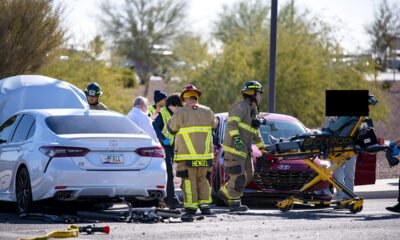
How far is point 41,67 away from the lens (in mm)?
28094

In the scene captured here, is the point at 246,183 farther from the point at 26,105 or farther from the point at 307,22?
the point at 307,22

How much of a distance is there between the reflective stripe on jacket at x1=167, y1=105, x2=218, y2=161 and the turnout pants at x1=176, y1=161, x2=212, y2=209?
157 millimetres

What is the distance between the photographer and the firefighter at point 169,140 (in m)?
16.3

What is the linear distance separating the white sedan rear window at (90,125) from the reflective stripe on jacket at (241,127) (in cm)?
168

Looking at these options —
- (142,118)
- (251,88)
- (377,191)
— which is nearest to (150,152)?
(251,88)

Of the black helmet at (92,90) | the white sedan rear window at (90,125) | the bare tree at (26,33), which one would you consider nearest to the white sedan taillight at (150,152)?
the white sedan rear window at (90,125)

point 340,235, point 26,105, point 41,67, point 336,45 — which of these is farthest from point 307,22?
point 340,235

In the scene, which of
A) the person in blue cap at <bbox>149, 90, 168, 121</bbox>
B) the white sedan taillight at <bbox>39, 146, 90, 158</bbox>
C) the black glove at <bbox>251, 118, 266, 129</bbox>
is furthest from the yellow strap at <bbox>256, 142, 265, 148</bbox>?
the white sedan taillight at <bbox>39, 146, 90, 158</bbox>

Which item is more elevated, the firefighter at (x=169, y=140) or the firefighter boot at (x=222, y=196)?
Answer: the firefighter at (x=169, y=140)

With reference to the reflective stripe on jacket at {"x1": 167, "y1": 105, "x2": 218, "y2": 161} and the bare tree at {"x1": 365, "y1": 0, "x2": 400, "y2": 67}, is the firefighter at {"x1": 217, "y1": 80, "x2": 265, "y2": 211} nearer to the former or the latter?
the reflective stripe on jacket at {"x1": 167, "y1": 105, "x2": 218, "y2": 161}

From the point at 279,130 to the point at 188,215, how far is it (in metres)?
4.40

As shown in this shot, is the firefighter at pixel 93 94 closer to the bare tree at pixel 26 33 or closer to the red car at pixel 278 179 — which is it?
the red car at pixel 278 179

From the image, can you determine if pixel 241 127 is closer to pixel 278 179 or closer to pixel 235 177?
pixel 235 177

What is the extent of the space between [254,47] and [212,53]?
210 cm
